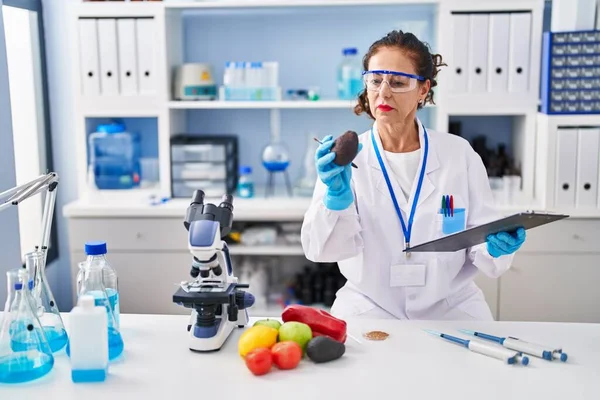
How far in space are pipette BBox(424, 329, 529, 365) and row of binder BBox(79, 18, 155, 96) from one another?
1.99 metres

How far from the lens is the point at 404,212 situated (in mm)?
1896

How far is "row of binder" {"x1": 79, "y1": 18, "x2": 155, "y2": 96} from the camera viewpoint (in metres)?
2.92

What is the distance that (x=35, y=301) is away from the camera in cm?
133

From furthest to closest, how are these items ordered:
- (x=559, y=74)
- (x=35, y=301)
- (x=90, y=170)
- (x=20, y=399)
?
(x=90, y=170), (x=559, y=74), (x=35, y=301), (x=20, y=399)

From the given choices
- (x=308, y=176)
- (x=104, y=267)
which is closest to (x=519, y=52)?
(x=308, y=176)

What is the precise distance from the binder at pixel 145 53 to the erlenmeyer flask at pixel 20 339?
1.82 m

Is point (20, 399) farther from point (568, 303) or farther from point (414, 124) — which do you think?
point (568, 303)

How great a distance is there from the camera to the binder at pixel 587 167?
272 cm

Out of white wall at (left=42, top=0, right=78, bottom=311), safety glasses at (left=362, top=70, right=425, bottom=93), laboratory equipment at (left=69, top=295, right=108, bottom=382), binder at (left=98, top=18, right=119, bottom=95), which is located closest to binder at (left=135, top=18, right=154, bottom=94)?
binder at (left=98, top=18, right=119, bottom=95)

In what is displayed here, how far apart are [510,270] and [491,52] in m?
0.91

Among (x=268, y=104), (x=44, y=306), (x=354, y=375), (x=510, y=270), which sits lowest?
(x=510, y=270)

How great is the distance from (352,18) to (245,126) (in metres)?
0.72

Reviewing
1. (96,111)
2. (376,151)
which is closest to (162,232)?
(96,111)

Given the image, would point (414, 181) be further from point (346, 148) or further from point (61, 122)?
point (61, 122)
